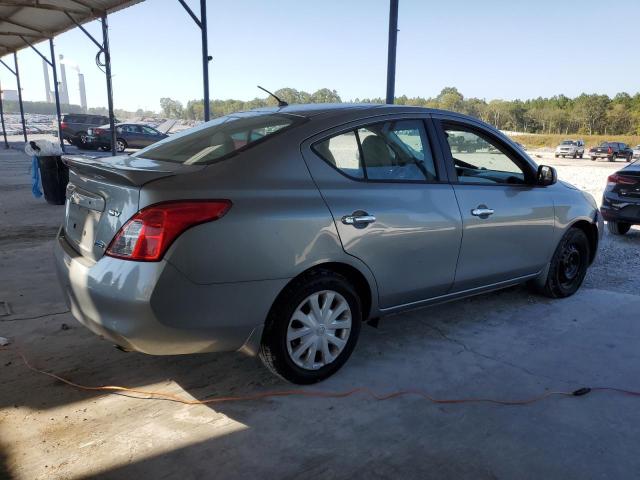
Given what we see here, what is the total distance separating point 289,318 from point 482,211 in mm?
1671

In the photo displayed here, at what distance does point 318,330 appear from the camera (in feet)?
9.62

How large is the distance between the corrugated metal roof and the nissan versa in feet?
34.9

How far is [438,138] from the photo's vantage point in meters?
3.50

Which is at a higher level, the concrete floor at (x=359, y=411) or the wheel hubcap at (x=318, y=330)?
the wheel hubcap at (x=318, y=330)

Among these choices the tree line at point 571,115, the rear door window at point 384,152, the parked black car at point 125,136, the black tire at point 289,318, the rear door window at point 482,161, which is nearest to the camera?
the black tire at point 289,318

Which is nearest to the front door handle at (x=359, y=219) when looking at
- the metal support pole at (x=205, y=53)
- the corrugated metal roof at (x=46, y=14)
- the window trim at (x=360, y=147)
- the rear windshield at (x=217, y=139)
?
the window trim at (x=360, y=147)

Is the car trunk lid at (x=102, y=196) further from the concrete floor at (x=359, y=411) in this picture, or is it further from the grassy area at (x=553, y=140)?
the grassy area at (x=553, y=140)

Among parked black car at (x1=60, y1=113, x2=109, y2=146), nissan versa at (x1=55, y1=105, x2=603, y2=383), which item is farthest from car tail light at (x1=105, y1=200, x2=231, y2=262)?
parked black car at (x1=60, y1=113, x2=109, y2=146)

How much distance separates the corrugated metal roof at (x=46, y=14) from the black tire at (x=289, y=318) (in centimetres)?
1129

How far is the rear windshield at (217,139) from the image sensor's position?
2.90 meters

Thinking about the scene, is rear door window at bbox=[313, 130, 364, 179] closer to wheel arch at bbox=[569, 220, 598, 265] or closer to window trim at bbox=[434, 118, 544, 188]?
window trim at bbox=[434, 118, 544, 188]

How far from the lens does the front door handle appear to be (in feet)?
9.45

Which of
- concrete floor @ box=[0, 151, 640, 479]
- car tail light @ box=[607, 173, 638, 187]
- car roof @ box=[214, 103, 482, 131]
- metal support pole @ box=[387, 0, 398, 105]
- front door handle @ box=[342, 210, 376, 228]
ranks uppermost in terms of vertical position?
metal support pole @ box=[387, 0, 398, 105]

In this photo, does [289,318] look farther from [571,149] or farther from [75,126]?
[571,149]
